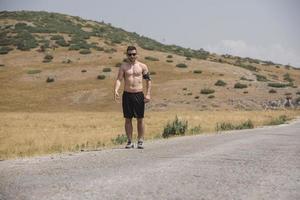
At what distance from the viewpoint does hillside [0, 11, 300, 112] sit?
41.5m

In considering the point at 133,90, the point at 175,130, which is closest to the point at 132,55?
the point at 133,90

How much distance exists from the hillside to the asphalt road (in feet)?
93.2

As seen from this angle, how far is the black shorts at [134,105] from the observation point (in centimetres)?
1219

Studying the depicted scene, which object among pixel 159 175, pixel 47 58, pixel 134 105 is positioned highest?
pixel 47 58

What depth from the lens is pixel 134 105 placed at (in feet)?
40.0

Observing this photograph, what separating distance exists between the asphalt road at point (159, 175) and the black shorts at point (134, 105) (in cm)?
107

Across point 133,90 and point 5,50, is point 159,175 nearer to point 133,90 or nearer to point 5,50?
point 133,90

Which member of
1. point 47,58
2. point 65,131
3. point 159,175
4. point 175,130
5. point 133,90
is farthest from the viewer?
point 47,58

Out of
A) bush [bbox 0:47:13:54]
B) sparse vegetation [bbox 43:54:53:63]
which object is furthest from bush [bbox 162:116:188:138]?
bush [bbox 0:47:13:54]

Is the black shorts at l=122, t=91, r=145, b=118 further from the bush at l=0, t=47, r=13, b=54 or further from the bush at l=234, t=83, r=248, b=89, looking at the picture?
the bush at l=0, t=47, r=13, b=54

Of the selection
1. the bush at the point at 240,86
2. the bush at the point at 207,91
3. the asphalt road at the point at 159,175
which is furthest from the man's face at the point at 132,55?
the bush at the point at 240,86

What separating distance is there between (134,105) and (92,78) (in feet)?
133

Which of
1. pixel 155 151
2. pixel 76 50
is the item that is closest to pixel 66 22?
pixel 76 50

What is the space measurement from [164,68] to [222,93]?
15.2 m
